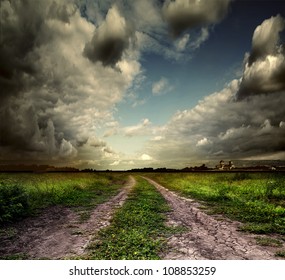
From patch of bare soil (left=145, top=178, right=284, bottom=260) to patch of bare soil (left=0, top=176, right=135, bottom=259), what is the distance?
2.64 meters

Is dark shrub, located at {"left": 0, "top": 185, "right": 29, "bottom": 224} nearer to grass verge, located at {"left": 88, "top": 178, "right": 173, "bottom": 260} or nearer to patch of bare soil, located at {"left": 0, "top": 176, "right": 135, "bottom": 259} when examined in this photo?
patch of bare soil, located at {"left": 0, "top": 176, "right": 135, "bottom": 259}

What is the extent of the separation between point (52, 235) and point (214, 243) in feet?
17.0

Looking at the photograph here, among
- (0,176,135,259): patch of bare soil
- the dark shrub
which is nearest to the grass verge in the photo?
(0,176,135,259): patch of bare soil

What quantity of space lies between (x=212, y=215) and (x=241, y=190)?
9920 millimetres

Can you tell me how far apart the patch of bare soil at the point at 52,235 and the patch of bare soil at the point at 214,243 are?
264 cm

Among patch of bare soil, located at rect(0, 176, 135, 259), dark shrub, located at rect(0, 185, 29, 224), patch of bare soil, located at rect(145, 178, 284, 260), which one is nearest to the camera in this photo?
patch of bare soil, located at rect(145, 178, 284, 260)

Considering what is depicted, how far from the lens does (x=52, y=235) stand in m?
9.23

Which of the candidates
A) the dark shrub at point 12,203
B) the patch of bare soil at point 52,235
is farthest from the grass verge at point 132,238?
the dark shrub at point 12,203

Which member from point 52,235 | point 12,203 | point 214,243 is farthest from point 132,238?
point 12,203

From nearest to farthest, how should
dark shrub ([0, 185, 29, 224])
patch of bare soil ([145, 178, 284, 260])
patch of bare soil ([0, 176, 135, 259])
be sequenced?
patch of bare soil ([145, 178, 284, 260]) → patch of bare soil ([0, 176, 135, 259]) → dark shrub ([0, 185, 29, 224])

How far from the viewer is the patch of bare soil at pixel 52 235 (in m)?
7.60

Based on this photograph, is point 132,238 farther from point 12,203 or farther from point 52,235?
point 12,203

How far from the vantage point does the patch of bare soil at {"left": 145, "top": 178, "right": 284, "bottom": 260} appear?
275 inches
